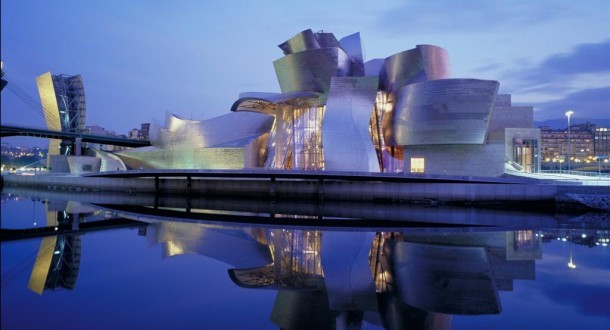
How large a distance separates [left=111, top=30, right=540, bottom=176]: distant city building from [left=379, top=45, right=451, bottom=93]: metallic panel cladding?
6 cm

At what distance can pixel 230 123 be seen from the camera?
32.4 metres

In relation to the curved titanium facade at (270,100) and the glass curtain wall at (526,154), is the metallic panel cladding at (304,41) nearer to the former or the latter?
the curved titanium facade at (270,100)

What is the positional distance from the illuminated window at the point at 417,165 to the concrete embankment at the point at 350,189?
5.40 metres

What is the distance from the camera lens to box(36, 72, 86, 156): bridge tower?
49.9 m

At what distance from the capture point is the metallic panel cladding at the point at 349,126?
25734 millimetres

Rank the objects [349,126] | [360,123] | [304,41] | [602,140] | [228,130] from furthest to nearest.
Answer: [602,140] → [228,130] → [304,41] → [360,123] → [349,126]

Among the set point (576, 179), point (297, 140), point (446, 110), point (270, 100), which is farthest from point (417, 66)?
point (576, 179)

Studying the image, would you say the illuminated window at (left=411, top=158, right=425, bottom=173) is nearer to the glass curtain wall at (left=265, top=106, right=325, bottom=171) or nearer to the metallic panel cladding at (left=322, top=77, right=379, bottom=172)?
the metallic panel cladding at (left=322, top=77, right=379, bottom=172)

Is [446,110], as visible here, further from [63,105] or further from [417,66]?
[63,105]

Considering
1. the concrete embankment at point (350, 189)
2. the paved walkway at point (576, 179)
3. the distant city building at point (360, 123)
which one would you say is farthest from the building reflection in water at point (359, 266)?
the distant city building at point (360, 123)

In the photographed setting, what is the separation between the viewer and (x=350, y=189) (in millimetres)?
26109

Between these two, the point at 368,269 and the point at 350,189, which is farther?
the point at 350,189

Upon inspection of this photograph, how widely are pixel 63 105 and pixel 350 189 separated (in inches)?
1545

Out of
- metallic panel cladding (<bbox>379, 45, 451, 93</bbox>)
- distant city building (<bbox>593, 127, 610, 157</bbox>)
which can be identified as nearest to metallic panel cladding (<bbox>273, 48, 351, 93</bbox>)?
metallic panel cladding (<bbox>379, 45, 451, 93</bbox>)
